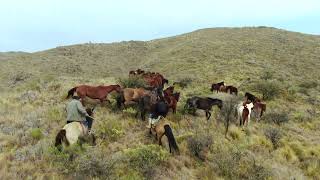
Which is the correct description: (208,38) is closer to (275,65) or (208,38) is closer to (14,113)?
(275,65)

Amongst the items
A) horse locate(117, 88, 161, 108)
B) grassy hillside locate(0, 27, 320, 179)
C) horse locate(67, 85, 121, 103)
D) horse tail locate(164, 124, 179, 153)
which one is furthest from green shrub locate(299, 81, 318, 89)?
horse tail locate(164, 124, 179, 153)

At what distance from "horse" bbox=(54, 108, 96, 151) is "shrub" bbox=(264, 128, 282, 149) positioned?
23.8ft

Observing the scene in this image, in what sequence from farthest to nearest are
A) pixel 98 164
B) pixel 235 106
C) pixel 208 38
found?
pixel 208 38 < pixel 235 106 < pixel 98 164

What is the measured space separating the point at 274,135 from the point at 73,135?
8.14 metres

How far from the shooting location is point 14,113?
1733 cm

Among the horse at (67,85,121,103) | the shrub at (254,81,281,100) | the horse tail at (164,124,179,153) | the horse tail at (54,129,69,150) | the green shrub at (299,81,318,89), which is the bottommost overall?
the green shrub at (299,81,318,89)

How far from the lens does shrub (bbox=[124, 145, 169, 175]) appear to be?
40.8 feet

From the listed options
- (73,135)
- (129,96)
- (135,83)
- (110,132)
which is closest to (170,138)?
(110,132)

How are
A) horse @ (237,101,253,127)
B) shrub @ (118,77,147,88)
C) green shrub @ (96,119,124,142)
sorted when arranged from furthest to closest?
shrub @ (118,77,147,88)
horse @ (237,101,253,127)
green shrub @ (96,119,124,142)

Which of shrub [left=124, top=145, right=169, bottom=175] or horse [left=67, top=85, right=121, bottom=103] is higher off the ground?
horse [left=67, top=85, right=121, bottom=103]

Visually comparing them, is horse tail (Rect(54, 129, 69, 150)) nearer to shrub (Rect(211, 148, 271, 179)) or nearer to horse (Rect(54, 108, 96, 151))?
horse (Rect(54, 108, 96, 151))

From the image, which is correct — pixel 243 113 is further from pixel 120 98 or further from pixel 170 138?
pixel 170 138

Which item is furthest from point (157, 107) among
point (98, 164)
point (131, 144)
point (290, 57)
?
point (290, 57)

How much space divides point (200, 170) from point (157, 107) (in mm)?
2877
